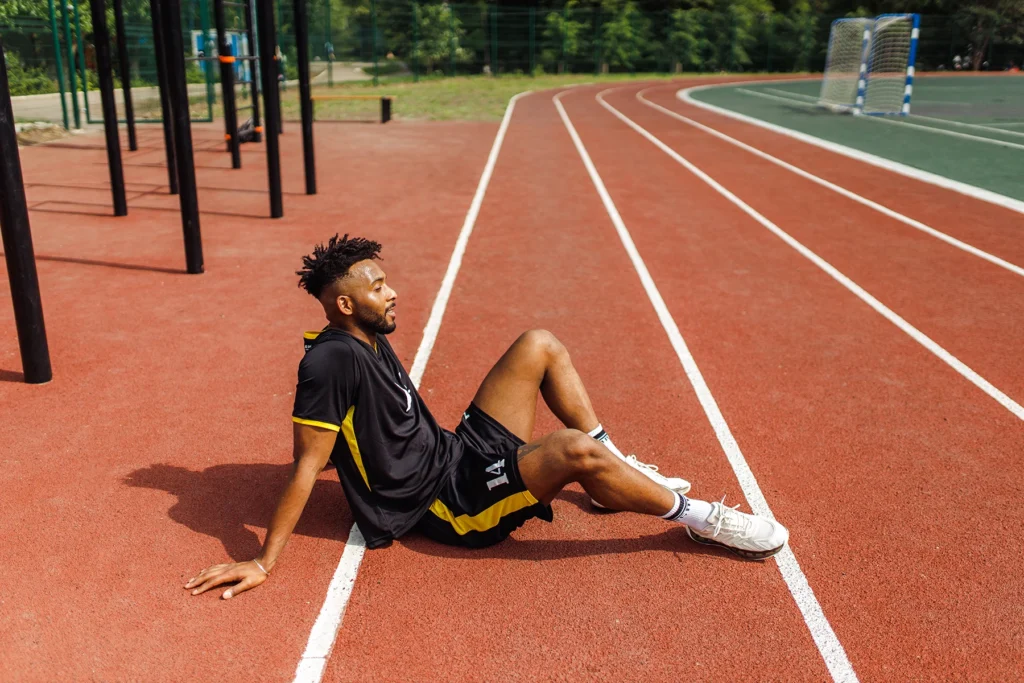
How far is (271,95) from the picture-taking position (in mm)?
10422

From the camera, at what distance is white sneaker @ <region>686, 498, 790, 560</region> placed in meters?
3.70

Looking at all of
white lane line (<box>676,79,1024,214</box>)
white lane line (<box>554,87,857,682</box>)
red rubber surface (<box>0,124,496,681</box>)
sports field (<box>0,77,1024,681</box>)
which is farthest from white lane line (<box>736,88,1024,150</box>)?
red rubber surface (<box>0,124,496,681</box>)

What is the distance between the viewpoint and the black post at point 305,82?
36.0 ft

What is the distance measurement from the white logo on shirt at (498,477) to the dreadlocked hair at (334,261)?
1.00 metres

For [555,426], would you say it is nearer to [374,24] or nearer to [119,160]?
[119,160]

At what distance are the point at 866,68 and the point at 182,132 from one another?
22.5 m

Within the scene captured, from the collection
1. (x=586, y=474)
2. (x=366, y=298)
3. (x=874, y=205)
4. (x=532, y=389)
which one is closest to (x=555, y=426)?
(x=532, y=389)

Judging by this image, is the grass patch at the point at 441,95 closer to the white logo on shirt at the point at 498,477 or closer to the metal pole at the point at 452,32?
the metal pole at the point at 452,32

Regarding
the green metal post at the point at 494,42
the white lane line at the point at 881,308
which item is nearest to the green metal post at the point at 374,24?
the green metal post at the point at 494,42

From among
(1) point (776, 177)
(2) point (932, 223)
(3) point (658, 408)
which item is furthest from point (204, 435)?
(1) point (776, 177)

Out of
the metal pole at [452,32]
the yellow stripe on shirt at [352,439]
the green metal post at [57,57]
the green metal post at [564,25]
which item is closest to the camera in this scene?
the yellow stripe on shirt at [352,439]

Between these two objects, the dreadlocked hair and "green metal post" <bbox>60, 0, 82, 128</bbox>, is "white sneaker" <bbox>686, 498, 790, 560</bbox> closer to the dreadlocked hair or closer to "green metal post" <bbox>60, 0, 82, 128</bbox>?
the dreadlocked hair

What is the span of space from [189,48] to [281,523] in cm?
2337

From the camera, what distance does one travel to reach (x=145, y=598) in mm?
3443
